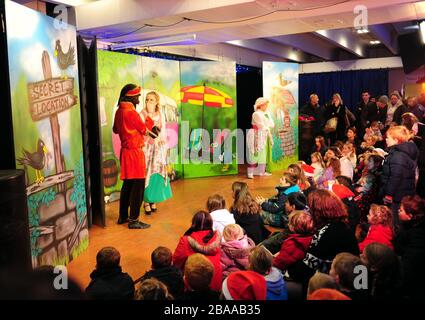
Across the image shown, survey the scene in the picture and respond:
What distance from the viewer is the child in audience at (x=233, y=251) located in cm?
291

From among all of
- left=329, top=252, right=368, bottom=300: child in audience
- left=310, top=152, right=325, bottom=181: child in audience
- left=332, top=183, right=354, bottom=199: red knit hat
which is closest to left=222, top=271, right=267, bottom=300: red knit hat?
Result: left=329, top=252, right=368, bottom=300: child in audience

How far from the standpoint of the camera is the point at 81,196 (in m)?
4.11

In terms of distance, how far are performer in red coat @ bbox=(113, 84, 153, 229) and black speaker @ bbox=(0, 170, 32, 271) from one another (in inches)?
90.6

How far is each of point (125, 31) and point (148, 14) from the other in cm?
95

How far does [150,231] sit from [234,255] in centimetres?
204

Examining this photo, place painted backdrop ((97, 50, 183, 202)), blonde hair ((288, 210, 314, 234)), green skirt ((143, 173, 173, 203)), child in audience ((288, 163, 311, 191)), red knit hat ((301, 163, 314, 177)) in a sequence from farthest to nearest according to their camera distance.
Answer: painted backdrop ((97, 50, 183, 202)) → red knit hat ((301, 163, 314, 177)) → green skirt ((143, 173, 173, 203)) → child in audience ((288, 163, 311, 191)) → blonde hair ((288, 210, 314, 234))

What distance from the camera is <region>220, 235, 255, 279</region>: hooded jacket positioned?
2906 mm

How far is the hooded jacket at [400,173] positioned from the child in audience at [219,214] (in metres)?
1.45

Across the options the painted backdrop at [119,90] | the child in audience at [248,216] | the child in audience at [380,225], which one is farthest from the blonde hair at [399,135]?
the painted backdrop at [119,90]

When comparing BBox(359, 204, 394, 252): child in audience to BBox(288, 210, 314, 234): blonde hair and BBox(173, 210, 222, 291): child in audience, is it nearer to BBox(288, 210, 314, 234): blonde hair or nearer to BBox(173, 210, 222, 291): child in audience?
BBox(288, 210, 314, 234): blonde hair

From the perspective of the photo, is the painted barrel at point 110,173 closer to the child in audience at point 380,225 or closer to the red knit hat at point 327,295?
the child in audience at point 380,225

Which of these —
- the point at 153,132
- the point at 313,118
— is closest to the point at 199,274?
the point at 153,132

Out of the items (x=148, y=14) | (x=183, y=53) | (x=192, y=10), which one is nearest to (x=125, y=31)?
(x=148, y=14)
